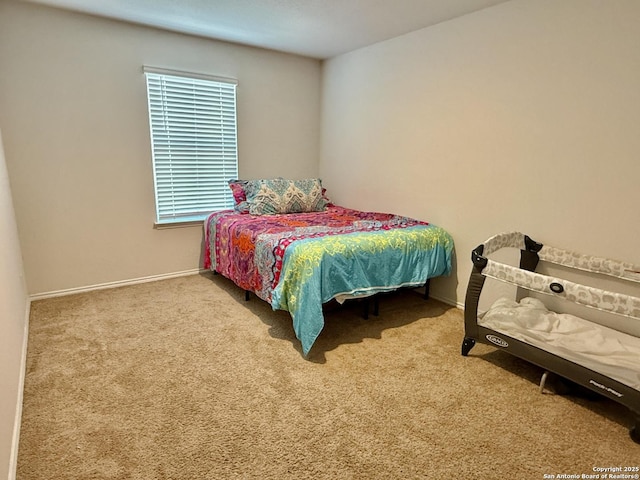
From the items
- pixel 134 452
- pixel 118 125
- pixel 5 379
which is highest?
pixel 118 125

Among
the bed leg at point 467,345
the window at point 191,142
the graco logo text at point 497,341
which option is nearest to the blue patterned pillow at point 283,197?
the window at point 191,142

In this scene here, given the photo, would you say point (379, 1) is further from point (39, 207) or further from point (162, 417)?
point (39, 207)

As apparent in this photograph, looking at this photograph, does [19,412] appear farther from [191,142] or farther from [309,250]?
[191,142]

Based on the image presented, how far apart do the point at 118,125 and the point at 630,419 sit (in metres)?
4.21

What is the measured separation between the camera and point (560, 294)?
189cm

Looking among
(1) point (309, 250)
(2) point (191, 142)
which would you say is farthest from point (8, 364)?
(2) point (191, 142)

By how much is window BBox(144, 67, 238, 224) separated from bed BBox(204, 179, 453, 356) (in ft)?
0.93

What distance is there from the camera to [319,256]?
2.38m

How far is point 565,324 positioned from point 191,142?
11.7 feet

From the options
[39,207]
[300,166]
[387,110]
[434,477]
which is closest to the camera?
[434,477]

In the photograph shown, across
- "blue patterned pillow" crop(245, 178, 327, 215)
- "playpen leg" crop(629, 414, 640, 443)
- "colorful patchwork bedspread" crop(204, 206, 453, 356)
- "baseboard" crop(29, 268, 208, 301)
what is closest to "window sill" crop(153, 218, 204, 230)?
"colorful patchwork bedspread" crop(204, 206, 453, 356)

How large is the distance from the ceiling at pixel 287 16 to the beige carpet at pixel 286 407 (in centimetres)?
242

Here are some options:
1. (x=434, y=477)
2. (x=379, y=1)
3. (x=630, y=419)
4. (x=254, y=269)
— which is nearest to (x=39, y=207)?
(x=254, y=269)

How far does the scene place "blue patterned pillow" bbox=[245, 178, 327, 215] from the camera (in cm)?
364
